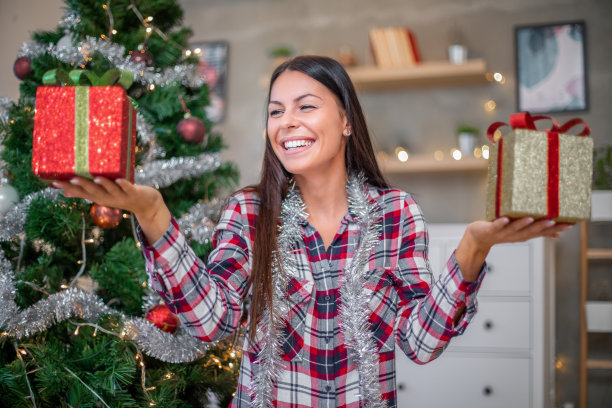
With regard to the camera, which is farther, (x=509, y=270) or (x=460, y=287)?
(x=509, y=270)

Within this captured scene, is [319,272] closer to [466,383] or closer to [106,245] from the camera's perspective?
[106,245]

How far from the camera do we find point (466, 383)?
2.60 m

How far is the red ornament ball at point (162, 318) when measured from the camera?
127cm

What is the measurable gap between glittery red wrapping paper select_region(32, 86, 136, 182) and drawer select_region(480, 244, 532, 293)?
2249 mm

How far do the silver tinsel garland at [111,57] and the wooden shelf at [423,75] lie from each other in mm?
1865

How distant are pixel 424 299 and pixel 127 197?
1.84 feet

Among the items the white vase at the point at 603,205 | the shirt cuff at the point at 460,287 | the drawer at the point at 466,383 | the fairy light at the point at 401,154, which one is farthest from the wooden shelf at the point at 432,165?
the shirt cuff at the point at 460,287

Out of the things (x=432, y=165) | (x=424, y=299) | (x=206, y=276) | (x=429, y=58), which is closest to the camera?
(x=206, y=276)

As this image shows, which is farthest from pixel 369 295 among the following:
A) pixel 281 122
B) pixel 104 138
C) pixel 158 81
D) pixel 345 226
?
pixel 158 81

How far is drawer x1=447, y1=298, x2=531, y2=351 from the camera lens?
101 inches

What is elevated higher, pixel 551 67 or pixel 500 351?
pixel 551 67

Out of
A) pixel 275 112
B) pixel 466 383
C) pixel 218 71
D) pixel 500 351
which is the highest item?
pixel 218 71

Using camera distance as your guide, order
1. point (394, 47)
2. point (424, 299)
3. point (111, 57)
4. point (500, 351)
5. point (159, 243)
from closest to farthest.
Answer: point (159, 243), point (424, 299), point (111, 57), point (500, 351), point (394, 47)

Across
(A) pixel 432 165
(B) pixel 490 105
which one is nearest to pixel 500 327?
(A) pixel 432 165
